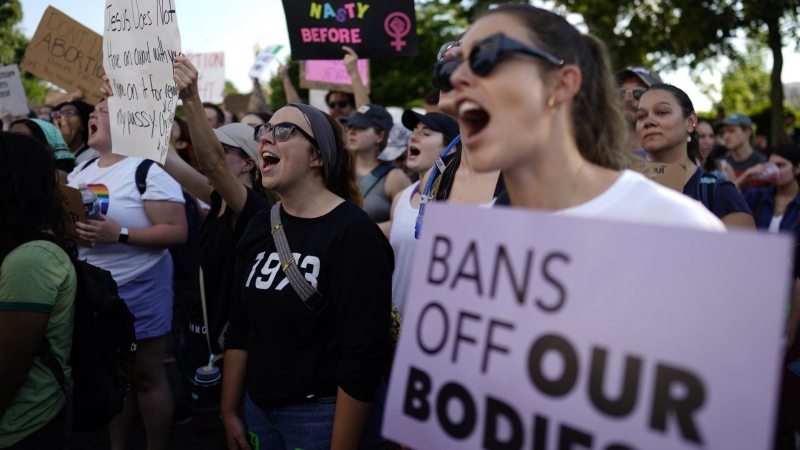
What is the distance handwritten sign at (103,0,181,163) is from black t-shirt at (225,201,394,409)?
98 centimetres

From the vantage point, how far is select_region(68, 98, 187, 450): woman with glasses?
3.96 m

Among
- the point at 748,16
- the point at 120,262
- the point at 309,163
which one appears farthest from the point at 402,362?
the point at 748,16

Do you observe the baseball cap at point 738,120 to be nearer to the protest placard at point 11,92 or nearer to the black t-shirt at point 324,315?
the black t-shirt at point 324,315

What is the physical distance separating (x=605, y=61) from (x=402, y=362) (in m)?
0.82

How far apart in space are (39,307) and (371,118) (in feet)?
11.2

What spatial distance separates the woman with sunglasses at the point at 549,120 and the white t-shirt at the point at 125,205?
289cm

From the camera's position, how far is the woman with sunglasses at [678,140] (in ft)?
10.2

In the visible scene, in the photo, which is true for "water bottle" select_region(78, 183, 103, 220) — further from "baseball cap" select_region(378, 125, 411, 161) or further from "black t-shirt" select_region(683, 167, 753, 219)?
"black t-shirt" select_region(683, 167, 753, 219)

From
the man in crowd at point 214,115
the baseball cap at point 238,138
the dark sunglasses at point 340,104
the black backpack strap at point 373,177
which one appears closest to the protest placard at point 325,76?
the dark sunglasses at point 340,104

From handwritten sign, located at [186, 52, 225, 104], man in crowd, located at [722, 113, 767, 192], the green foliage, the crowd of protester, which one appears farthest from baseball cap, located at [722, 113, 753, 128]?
the green foliage

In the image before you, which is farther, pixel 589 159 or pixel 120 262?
pixel 120 262

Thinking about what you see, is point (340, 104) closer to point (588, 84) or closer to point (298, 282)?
point (298, 282)

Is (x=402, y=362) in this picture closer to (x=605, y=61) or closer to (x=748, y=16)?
(x=605, y=61)

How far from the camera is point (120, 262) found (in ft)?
13.4
